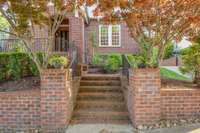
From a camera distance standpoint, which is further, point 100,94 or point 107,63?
point 107,63

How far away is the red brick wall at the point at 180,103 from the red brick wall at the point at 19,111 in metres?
3.30

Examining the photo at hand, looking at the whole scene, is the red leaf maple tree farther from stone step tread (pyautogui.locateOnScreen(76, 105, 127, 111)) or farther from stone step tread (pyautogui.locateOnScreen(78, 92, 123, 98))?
stone step tread (pyautogui.locateOnScreen(78, 92, 123, 98))

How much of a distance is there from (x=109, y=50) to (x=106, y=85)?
40.5 ft

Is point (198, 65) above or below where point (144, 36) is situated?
below

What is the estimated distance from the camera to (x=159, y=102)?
863 cm

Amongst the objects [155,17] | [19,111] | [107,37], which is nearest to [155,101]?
[155,17]

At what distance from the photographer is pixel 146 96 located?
859 cm

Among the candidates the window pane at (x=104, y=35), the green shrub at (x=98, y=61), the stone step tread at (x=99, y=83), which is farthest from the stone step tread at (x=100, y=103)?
the window pane at (x=104, y=35)

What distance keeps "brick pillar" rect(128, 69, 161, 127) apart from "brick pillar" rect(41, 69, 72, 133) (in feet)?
6.14

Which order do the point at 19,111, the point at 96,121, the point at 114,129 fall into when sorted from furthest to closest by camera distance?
the point at 96,121 → the point at 19,111 → the point at 114,129

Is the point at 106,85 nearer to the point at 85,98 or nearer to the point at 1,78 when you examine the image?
the point at 85,98

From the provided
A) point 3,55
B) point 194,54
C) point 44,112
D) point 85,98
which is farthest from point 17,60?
point 194,54

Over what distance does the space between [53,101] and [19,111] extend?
937 millimetres

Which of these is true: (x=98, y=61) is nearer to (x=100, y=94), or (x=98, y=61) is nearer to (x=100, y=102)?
(x=100, y=94)
